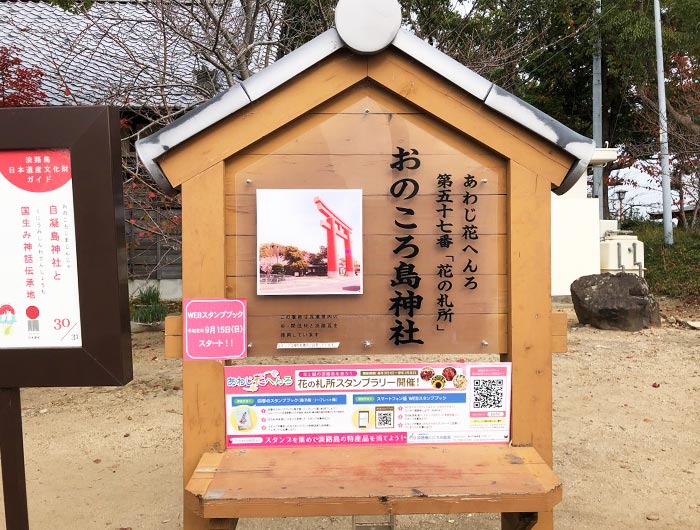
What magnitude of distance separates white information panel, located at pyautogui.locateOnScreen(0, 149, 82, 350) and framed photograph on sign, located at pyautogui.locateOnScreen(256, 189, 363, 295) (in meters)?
0.82

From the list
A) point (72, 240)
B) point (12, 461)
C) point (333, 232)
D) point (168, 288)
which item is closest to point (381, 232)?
point (333, 232)

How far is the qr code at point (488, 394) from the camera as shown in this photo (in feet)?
8.17

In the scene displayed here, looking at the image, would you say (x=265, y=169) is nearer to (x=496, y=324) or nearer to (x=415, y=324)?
(x=415, y=324)

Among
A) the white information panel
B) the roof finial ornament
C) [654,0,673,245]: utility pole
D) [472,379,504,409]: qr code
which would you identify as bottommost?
[472,379,504,409]: qr code

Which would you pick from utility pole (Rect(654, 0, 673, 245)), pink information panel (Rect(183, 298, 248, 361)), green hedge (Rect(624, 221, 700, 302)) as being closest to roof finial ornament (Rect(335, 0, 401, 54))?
pink information panel (Rect(183, 298, 248, 361))

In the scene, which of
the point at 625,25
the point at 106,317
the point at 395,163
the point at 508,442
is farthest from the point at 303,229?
the point at 625,25

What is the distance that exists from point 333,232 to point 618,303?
7934mm

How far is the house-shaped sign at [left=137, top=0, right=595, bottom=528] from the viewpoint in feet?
7.84

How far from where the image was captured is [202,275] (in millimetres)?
2391

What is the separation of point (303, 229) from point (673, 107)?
17.4 meters

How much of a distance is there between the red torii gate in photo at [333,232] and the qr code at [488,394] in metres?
0.83

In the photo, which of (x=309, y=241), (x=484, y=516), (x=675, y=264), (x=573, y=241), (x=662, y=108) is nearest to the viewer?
(x=309, y=241)

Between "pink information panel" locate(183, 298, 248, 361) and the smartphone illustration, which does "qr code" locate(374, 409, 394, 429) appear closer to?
→ the smartphone illustration

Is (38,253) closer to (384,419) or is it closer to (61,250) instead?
(61,250)
